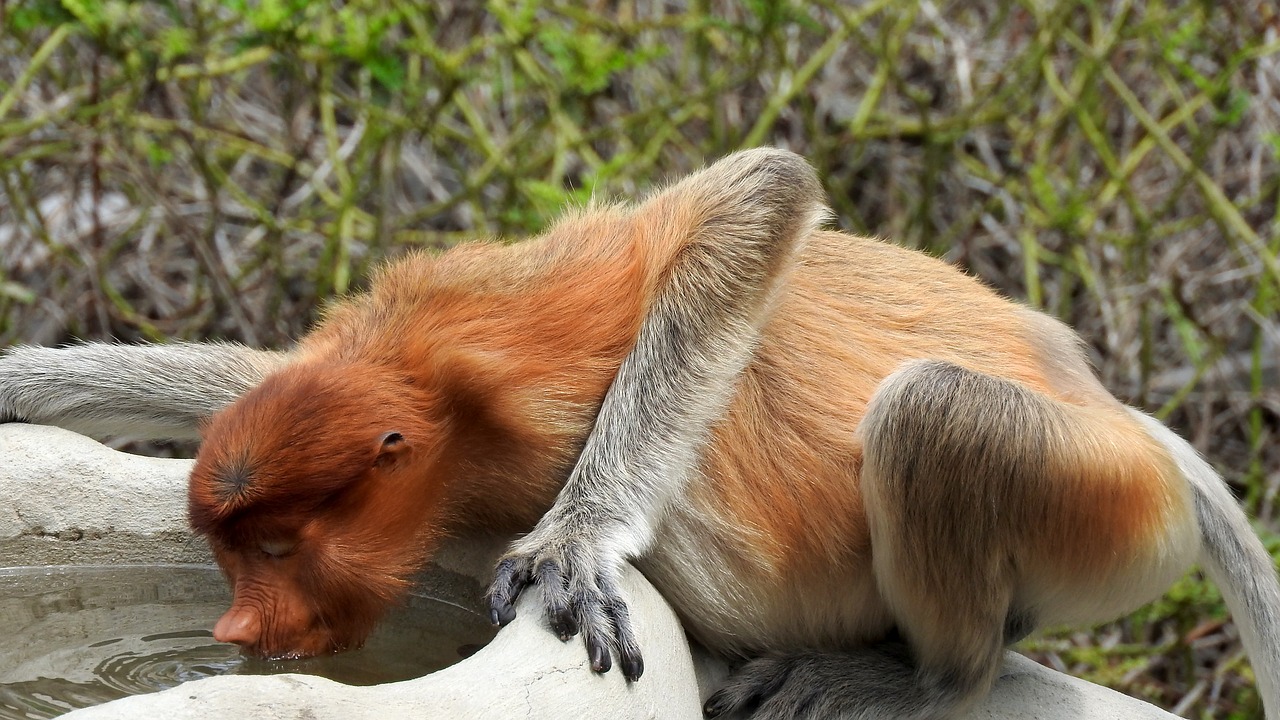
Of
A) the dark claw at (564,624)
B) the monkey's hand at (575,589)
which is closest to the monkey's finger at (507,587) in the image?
the monkey's hand at (575,589)

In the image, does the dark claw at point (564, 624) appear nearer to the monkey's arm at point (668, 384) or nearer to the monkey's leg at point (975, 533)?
the monkey's arm at point (668, 384)

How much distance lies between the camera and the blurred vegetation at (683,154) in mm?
7195

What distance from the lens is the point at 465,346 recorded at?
11.3ft

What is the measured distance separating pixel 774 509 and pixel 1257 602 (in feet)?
5.47

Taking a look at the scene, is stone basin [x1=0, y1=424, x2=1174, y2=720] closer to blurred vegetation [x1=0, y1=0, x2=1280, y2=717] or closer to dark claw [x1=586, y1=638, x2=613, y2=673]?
dark claw [x1=586, y1=638, x2=613, y2=673]

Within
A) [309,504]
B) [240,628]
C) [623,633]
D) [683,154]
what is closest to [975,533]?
[623,633]

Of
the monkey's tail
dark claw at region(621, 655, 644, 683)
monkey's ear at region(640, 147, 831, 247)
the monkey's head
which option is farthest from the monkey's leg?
the monkey's head

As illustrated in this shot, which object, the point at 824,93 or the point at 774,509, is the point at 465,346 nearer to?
the point at 774,509

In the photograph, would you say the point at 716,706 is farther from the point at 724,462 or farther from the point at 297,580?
the point at 297,580

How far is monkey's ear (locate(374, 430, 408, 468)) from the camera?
3.12m

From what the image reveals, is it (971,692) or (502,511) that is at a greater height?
(502,511)

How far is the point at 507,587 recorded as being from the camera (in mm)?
3105

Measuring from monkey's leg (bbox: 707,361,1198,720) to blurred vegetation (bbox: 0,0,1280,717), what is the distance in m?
3.29

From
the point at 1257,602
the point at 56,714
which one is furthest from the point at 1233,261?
the point at 56,714
